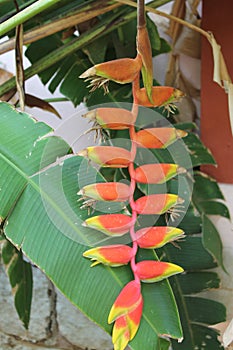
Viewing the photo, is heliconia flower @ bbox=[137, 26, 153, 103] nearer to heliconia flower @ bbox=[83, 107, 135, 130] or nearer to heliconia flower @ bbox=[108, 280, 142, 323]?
heliconia flower @ bbox=[83, 107, 135, 130]

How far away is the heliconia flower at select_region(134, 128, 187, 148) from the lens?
502mm

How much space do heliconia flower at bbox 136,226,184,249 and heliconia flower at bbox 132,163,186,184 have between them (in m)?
0.05

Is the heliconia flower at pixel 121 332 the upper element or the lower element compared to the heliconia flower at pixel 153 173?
lower

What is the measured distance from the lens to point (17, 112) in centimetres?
60

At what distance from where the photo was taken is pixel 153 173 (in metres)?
0.50

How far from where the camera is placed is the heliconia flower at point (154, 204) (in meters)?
0.49

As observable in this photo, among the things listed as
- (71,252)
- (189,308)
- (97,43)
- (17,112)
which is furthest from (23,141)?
(189,308)

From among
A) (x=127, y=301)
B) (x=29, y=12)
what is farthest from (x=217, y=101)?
(x=127, y=301)

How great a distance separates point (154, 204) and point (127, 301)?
10 centimetres

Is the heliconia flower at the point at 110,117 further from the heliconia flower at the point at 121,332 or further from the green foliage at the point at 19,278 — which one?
the green foliage at the point at 19,278

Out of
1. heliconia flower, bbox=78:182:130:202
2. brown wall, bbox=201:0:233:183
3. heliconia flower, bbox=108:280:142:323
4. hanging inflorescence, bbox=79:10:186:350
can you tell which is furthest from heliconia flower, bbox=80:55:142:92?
brown wall, bbox=201:0:233:183

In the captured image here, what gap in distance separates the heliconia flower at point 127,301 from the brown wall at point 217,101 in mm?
597

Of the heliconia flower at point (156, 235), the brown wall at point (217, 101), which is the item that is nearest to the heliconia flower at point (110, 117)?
the heliconia flower at point (156, 235)

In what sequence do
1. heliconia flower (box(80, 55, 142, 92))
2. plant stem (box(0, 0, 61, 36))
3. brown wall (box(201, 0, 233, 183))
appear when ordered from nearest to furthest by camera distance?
1. heliconia flower (box(80, 55, 142, 92))
2. plant stem (box(0, 0, 61, 36))
3. brown wall (box(201, 0, 233, 183))
